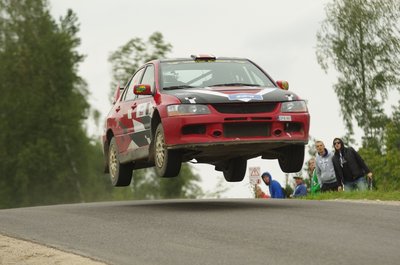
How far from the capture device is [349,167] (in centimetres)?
→ 1784

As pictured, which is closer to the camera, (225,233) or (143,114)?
(225,233)

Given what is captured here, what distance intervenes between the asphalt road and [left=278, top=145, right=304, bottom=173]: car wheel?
0.54 meters

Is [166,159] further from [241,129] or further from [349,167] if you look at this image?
[349,167]

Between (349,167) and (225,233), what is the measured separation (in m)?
7.19

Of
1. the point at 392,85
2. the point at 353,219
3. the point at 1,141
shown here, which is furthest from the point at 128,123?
the point at 1,141

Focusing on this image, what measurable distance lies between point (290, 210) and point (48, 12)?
166 feet

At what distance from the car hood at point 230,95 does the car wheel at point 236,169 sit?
3.04 m

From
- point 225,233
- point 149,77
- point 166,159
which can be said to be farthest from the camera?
point 149,77

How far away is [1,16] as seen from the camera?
6103 cm

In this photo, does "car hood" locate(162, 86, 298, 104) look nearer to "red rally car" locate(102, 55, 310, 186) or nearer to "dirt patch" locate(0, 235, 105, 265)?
"red rally car" locate(102, 55, 310, 186)

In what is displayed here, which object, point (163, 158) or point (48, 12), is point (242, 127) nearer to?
point (163, 158)

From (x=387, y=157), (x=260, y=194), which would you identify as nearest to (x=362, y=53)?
(x=387, y=157)

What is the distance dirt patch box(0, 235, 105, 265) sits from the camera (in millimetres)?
10000

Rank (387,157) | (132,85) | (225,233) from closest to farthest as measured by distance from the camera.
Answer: (225,233)
(132,85)
(387,157)
